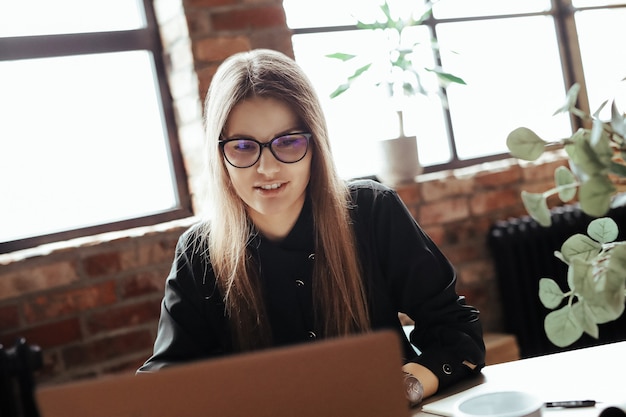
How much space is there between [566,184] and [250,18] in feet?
6.28

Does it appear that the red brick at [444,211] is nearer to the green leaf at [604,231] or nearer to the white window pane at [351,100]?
the white window pane at [351,100]

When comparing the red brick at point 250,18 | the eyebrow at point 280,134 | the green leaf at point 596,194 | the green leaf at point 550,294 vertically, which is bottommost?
the green leaf at point 550,294

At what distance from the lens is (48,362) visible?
2.08 m

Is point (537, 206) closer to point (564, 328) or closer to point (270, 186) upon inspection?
point (564, 328)

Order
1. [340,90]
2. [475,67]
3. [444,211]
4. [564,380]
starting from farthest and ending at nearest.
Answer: [475,67]
[444,211]
[340,90]
[564,380]

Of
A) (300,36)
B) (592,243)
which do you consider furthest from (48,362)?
(592,243)

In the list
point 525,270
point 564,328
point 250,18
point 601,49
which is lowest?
point 525,270

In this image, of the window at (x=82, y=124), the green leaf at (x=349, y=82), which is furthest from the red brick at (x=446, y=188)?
the window at (x=82, y=124)

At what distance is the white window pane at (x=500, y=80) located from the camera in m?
3.21

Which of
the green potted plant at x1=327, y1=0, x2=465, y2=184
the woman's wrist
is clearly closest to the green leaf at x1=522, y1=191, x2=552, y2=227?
the woman's wrist

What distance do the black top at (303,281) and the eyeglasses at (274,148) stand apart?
172 mm

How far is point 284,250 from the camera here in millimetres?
1565

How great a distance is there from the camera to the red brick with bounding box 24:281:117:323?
207cm

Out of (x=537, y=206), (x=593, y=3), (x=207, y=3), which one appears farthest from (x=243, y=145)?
(x=593, y=3)
